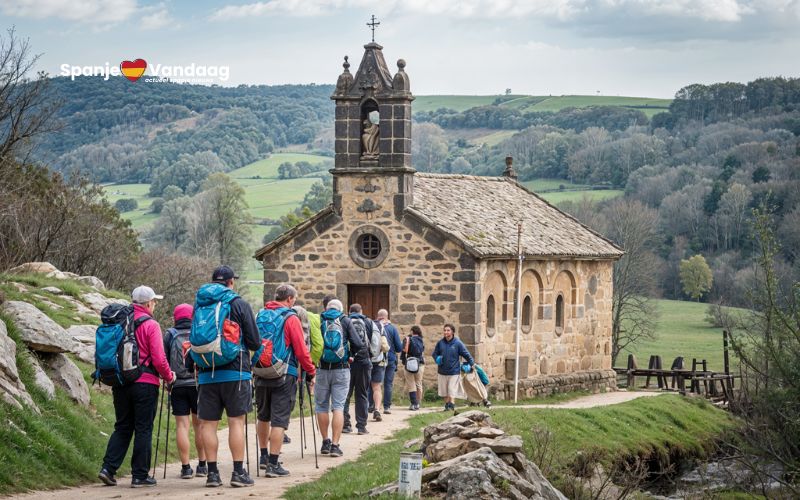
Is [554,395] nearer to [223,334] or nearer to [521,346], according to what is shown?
[521,346]

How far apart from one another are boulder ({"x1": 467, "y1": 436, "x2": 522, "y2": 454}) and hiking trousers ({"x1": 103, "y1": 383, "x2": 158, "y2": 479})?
3.41 metres

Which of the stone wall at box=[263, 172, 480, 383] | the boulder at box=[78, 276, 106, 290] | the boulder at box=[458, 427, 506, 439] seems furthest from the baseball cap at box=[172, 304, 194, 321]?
the stone wall at box=[263, 172, 480, 383]

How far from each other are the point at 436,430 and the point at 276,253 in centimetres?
1462

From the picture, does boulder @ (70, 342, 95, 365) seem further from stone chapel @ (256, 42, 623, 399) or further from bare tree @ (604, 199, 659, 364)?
bare tree @ (604, 199, 659, 364)

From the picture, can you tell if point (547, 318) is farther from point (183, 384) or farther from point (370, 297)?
point (183, 384)

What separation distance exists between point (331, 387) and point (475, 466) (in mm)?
3711

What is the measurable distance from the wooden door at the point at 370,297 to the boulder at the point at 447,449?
1359cm

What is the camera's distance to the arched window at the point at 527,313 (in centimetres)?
2916

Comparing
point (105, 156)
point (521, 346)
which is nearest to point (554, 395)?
point (521, 346)

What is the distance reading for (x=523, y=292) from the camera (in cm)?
2895

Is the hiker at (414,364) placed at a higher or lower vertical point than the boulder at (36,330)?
lower

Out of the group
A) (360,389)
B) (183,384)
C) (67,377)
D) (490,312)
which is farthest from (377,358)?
(490,312)

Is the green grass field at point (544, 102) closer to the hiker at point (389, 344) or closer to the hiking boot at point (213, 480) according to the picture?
the hiker at point (389, 344)

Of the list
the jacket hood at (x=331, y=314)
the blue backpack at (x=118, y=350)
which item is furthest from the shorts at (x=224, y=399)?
the jacket hood at (x=331, y=314)
